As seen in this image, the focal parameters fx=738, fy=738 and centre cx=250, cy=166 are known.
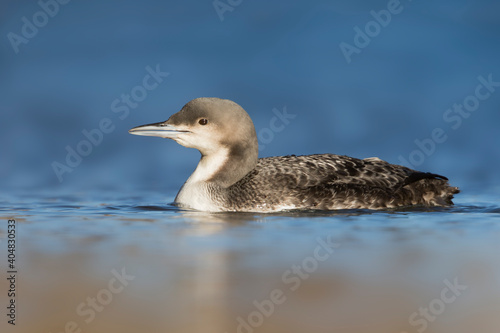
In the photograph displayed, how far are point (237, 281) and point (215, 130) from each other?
373 centimetres

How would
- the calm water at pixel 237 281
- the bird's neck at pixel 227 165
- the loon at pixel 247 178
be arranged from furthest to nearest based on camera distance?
the bird's neck at pixel 227 165 < the loon at pixel 247 178 < the calm water at pixel 237 281

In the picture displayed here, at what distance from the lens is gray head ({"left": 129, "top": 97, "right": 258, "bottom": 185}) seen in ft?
25.1

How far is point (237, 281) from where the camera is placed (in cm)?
413

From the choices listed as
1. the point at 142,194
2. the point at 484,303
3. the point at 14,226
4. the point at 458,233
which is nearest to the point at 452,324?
the point at 484,303

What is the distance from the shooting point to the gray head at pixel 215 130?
766cm

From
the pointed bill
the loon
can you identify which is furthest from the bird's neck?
the pointed bill

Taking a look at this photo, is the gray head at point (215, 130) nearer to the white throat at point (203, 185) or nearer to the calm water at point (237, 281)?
the white throat at point (203, 185)

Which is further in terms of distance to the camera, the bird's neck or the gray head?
the bird's neck

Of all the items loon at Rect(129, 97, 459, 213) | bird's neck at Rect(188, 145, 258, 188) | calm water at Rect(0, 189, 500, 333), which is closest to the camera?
calm water at Rect(0, 189, 500, 333)

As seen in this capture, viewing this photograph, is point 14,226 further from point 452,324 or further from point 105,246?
point 452,324

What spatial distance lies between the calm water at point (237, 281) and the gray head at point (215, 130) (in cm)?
117

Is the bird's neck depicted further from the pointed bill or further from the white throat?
the pointed bill

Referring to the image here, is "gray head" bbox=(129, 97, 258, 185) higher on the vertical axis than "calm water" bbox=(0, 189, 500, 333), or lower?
higher

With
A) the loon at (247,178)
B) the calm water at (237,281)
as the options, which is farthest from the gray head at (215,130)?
the calm water at (237,281)
